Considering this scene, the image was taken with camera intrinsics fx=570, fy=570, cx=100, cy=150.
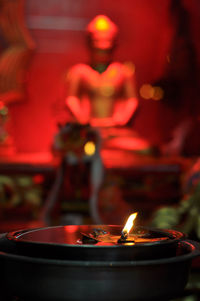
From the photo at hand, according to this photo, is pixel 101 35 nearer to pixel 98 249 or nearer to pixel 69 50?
pixel 69 50

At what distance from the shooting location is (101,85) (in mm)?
4281

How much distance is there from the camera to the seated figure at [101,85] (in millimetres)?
4133

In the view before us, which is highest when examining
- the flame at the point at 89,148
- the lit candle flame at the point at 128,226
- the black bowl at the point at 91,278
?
the lit candle flame at the point at 128,226

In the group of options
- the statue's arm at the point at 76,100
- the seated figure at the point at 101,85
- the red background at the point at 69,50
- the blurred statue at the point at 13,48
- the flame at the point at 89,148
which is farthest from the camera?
the red background at the point at 69,50

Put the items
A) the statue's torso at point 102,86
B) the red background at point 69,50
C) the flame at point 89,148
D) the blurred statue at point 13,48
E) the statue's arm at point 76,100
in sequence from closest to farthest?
the flame at point 89,148 < the statue's arm at point 76,100 < the statue's torso at point 102,86 < the blurred statue at point 13,48 < the red background at point 69,50

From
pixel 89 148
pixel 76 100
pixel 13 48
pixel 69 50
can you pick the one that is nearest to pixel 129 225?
pixel 89 148

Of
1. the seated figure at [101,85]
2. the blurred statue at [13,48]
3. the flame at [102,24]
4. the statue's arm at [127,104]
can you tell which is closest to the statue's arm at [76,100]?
the seated figure at [101,85]

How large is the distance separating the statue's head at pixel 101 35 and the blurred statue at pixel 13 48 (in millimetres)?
572

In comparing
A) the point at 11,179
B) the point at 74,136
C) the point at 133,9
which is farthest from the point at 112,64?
the point at 74,136

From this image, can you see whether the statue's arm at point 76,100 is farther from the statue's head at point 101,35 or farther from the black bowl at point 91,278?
the black bowl at point 91,278

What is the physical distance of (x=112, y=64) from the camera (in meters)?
4.40

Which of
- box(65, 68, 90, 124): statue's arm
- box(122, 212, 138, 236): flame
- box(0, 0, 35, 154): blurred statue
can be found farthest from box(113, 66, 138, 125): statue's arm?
box(122, 212, 138, 236): flame

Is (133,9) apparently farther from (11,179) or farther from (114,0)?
(11,179)

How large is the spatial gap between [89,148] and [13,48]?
6.90 ft
